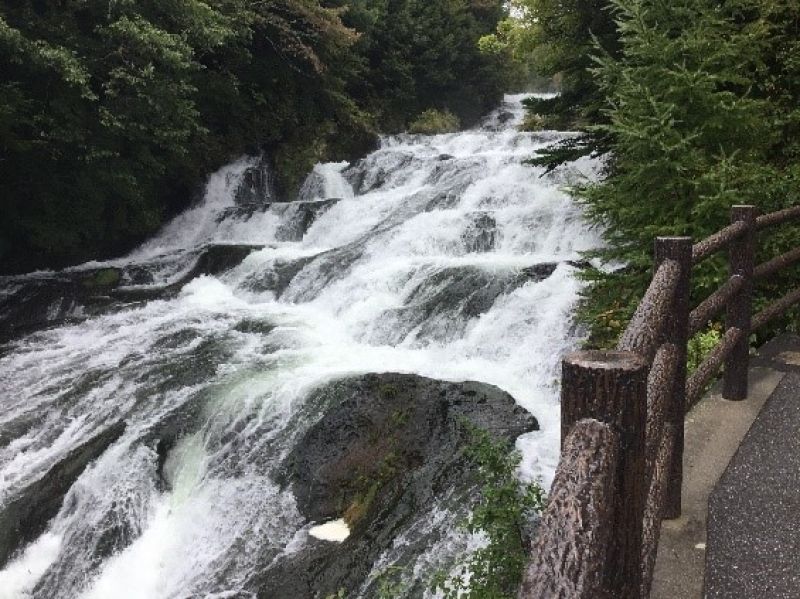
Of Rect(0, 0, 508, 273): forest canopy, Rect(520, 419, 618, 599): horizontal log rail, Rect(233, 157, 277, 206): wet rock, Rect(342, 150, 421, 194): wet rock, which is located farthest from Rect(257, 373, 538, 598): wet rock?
Rect(233, 157, 277, 206): wet rock

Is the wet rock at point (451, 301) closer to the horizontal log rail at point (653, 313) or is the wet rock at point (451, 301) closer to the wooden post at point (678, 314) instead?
the wooden post at point (678, 314)

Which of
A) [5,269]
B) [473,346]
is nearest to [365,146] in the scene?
[5,269]

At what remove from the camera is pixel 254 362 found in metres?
8.09

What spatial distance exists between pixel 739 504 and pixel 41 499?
6096 millimetres

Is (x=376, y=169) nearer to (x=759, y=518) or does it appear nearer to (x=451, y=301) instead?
(x=451, y=301)

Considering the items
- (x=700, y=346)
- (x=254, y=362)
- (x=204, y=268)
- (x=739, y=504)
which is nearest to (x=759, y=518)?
(x=739, y=504)

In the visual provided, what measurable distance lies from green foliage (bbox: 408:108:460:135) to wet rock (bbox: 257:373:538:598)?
22.4 meters

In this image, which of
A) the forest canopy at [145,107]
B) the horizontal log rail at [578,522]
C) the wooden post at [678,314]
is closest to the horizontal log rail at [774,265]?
the wooden post at [678,314]

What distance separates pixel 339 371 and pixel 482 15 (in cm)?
3294

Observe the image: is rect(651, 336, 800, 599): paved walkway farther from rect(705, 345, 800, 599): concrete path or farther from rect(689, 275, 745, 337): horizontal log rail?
rect(689, 275, 745, 337): horizontal log rail

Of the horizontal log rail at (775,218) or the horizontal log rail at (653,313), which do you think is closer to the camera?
the horizontal log rail at (653,313)

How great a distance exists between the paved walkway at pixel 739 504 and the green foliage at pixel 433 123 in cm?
2506

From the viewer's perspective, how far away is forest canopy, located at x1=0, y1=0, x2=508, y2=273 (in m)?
11.3

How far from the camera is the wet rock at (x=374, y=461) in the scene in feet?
16.3
